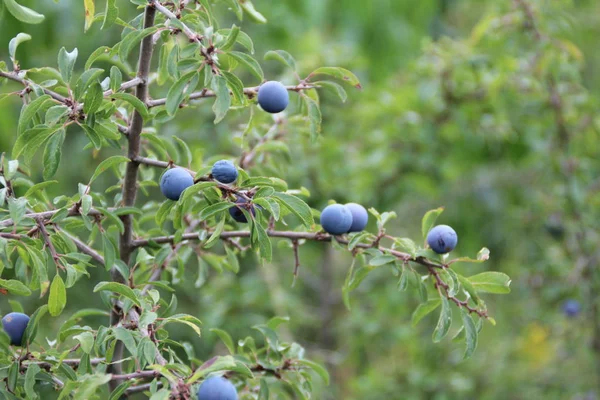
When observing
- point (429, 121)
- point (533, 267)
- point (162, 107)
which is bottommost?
point (533, 267)

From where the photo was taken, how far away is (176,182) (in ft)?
3.22

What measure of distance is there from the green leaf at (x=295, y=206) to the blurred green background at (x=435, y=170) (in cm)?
126

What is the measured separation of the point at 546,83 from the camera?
103 inches

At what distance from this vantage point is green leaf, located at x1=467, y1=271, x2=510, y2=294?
110cm

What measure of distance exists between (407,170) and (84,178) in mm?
1595

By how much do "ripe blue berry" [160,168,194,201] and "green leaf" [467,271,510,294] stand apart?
17.9 inches

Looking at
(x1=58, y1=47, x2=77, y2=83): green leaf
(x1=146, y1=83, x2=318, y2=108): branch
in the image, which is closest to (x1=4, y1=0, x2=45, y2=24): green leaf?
(x1=58, y1=47, x2=77, y2=83): green leaf

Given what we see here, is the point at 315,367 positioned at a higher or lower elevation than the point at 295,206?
lower

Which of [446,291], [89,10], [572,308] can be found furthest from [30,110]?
[572,308]

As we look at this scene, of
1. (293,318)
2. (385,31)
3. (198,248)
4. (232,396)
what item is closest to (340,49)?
(385,31)

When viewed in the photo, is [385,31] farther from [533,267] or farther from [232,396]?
[232,396]

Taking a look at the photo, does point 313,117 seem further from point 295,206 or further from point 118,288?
point 118,288

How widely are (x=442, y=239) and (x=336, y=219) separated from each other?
0.53 ft

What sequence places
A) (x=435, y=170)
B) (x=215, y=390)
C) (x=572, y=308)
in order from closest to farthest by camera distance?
1. (x=215, y=390)
2. (x=572, y=308)
3. (x=435, y=170)
